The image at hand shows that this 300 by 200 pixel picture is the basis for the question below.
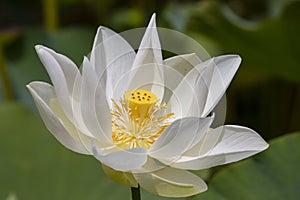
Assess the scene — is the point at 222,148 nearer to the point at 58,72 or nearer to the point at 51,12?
the point at 58,72

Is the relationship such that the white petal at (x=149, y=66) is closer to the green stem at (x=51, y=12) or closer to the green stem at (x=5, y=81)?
the green stem at (x=5, y=81)

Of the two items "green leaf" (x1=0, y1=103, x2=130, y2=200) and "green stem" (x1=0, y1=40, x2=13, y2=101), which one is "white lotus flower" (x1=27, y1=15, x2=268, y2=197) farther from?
"green stem" (x1=0, y1=40, x2=13, y2=101)

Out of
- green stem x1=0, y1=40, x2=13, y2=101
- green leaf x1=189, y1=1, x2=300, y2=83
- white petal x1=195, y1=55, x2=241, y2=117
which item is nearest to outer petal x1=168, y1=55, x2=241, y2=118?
white petal x1=195, y1=55, x2=241, y2=117

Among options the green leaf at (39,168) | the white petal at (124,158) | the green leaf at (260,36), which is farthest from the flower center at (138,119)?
the green leaf at (260,36)

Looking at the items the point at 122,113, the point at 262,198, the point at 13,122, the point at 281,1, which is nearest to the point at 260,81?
the point at 281,1

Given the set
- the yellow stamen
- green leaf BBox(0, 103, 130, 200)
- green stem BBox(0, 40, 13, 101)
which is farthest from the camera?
green stem BBox(0, 40, 13, 101)

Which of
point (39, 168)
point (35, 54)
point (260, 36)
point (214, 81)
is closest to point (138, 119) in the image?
point (214, 81)

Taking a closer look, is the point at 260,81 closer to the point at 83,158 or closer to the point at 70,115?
the point at 83,158
